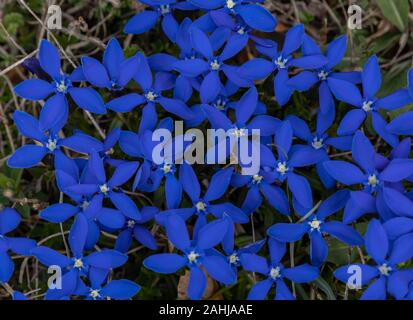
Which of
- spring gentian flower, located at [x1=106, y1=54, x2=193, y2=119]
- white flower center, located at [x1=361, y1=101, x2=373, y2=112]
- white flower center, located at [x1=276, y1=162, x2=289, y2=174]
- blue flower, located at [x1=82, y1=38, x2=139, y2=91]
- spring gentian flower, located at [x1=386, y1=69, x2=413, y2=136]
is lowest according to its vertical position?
white flower center, located at [x1=276, y1=162, x2=289, y2=174]

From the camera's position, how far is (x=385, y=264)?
1.93m

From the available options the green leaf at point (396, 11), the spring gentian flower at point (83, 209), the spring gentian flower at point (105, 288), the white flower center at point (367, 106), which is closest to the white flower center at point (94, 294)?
the spring gentian flower at point (105, 288)

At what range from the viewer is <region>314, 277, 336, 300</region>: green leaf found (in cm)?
212

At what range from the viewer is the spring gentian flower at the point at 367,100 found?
2.03m

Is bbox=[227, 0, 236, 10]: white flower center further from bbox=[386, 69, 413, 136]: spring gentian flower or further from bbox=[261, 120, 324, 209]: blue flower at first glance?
bbox=[386, 69, 413, 136]: spring gentian flower

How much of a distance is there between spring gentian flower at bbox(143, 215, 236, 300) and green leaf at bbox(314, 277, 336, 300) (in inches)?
12.7

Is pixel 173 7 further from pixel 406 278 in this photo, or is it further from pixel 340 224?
pixel 406 278

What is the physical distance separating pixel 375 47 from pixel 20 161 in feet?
4.40

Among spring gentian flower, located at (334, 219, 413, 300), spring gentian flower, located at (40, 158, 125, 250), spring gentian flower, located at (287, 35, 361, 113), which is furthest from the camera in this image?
spring gentian flower, located at (287, 35, 361, 113)

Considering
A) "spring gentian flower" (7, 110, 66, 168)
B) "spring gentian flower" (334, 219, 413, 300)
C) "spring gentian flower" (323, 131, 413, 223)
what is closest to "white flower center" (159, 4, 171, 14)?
"spring gentian flower" (7, 110, 66, 168)

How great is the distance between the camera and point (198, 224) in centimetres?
204

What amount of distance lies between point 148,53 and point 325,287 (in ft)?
3.59

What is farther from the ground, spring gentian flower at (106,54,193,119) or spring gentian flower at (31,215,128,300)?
spring gentian flower at (106,54,193,119)

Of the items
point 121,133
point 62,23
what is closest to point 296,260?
point 121,133
